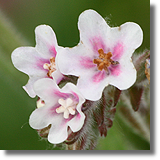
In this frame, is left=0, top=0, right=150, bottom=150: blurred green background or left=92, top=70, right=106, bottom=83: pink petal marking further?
left=0, top=0, right=150, bottom=150: blurred green background

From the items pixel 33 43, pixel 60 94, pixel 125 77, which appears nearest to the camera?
pixel 125 77

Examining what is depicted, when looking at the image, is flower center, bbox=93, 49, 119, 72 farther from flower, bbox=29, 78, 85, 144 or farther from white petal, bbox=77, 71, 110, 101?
flower, bbox=29, 78, 85, 144

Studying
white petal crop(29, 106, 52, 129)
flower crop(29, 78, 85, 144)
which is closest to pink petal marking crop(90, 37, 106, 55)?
flower crop(29, 78, 85, 144)

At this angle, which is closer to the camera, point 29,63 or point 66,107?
point 66,107

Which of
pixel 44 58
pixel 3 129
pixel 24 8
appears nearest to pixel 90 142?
pixel 44 58

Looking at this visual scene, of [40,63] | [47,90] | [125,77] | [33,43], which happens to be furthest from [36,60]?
[33,43]

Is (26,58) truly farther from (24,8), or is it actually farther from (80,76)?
(24,8)

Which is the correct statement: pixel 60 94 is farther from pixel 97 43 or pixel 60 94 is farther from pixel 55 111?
pixel 97 43

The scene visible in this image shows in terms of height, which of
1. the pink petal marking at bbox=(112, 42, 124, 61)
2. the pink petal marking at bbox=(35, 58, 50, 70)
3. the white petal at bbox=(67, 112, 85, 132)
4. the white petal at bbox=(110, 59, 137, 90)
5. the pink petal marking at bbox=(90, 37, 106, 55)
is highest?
the pink petal marking at bbox=(90, 37, 106, 55)
